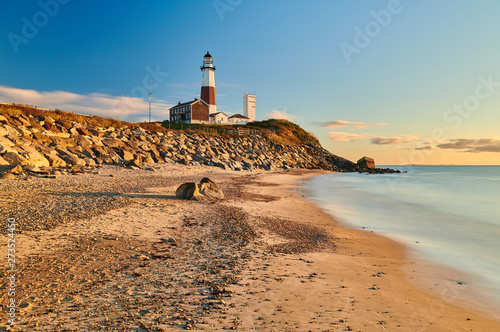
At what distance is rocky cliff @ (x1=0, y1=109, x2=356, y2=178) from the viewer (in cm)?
1662

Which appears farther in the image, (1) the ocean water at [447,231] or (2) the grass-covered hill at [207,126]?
(2) the grass-covered hill at [207,126]

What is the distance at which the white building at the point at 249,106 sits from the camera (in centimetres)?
7788

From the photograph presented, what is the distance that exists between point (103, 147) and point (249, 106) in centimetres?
5848

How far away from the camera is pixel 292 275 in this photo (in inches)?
207

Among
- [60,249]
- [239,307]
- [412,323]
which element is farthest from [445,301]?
[60,249]

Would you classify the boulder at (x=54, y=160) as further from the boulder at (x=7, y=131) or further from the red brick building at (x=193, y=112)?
the red brick building at (x=193, y=112)

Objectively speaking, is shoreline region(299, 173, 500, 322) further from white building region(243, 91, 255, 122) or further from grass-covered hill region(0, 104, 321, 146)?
white building region(243, 91, 255, 122)

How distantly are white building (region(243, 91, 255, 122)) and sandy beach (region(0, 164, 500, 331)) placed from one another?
70574 mm

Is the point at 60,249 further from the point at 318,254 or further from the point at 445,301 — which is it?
the point at 445,301

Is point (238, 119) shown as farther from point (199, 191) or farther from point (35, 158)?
point (199, 191)

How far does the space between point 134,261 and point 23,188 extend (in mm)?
9209

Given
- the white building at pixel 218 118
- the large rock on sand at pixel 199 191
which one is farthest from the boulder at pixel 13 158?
the white building at pixel 218 118

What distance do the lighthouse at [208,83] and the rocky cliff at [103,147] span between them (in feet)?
76.9

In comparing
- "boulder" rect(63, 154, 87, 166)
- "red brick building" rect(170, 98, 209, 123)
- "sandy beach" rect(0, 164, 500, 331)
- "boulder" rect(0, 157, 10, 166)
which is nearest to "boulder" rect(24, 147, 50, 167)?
"boulder" rect(0, 157, 10, 166)
